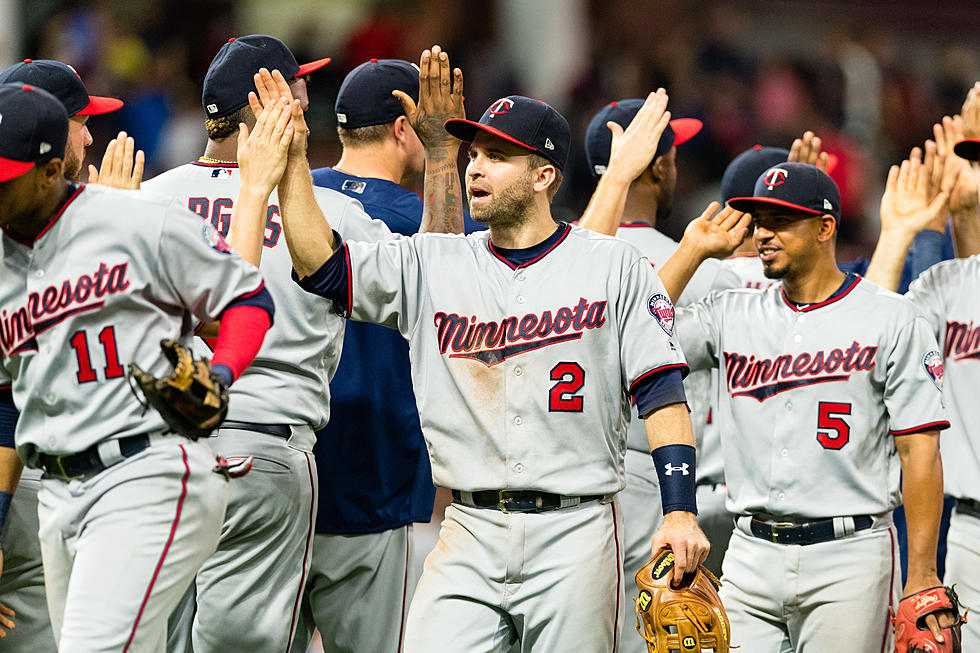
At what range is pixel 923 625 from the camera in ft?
15.7

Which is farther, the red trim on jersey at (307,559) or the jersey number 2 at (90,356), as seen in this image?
the red trim on jersey at (307,559)

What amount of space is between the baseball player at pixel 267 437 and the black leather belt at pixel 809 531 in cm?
178

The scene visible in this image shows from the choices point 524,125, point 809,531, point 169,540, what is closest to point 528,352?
point 524,125

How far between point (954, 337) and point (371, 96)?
2.78m

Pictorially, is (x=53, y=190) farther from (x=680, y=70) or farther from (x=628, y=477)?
(x=680, y=70)

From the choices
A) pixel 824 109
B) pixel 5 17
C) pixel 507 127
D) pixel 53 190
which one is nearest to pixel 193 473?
pixel 53 190

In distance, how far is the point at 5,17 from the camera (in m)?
12.0

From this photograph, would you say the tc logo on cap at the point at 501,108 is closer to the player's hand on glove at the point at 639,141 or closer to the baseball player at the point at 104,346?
the player's hand on glove at the point at 639,141

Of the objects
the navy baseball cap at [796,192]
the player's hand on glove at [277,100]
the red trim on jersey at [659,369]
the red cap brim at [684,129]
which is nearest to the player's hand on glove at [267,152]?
the player's hand on glove at [277,100]

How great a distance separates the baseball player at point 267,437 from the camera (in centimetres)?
474

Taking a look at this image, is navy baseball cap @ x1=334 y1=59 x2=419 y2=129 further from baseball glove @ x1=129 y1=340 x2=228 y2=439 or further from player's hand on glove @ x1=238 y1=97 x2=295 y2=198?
baseball glove @ x1=129 y1=340 x2=228 y2=439

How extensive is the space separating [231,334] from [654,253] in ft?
8.75

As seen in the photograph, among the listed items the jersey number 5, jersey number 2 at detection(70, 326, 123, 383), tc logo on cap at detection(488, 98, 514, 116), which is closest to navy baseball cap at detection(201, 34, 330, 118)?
tc logo on cap at detection(488, 98, 514, 116)

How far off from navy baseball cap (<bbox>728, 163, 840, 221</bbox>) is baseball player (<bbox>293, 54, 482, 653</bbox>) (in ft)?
3.94
